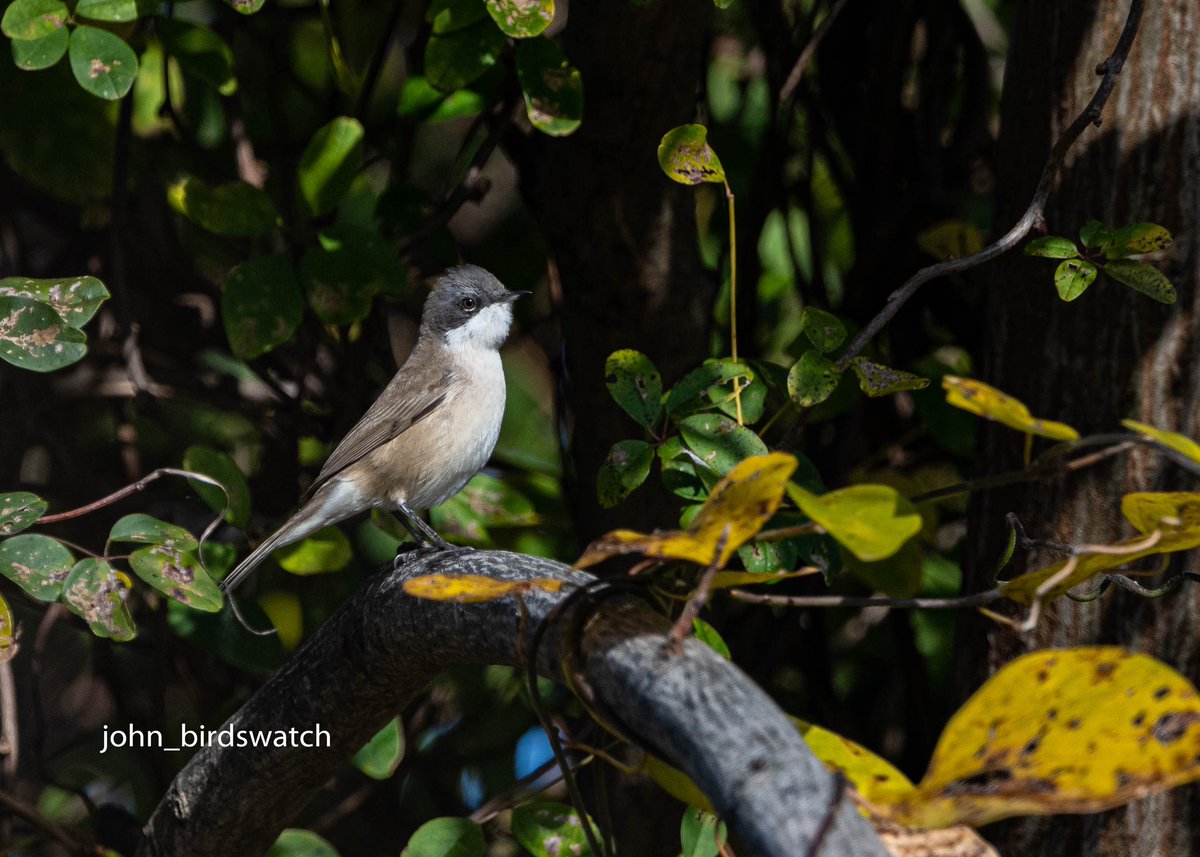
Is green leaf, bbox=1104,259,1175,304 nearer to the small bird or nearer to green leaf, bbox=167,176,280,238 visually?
the small bird

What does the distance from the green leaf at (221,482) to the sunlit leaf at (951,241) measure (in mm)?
1824

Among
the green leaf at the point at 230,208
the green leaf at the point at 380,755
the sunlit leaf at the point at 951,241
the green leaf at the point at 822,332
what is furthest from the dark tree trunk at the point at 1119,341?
the green leaf at the point at 230,208

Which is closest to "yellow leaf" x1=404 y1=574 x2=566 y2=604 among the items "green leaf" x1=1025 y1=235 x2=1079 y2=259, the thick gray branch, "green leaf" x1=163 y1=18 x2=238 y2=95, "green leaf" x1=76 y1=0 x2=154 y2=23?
the thick gray branch

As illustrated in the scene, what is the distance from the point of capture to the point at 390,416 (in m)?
3.22

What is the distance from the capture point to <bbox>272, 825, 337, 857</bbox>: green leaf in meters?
2.65

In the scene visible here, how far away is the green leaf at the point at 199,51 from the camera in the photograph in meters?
2.73

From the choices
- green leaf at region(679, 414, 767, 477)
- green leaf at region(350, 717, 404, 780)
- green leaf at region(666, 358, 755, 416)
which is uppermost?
green leaf at region(666, 358, 755, 416)

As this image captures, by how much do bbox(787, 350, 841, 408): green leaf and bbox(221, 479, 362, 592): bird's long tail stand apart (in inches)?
56.4

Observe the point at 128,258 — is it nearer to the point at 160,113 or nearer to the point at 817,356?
the point at 160,113

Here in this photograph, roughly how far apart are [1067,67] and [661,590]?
1691 mm

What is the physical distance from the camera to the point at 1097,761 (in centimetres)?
100

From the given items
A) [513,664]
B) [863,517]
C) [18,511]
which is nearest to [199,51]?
Result: [18,511]

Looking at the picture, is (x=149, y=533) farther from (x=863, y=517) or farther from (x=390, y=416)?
(x=863, y=517)

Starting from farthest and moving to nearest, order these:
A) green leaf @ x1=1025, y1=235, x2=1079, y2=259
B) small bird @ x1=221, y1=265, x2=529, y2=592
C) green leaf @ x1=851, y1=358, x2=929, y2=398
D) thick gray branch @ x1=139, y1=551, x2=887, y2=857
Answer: small bird @ x1=221, y1=265, x2=529, y2=592 → green leaf @ x1=1025, y1=235, x2=1079, y2=259 → green leaf @ x1=851, y1=358, x2=929, y2=398 → thick gray branch @ x1=139, y1=551, x2=887, y2=857
